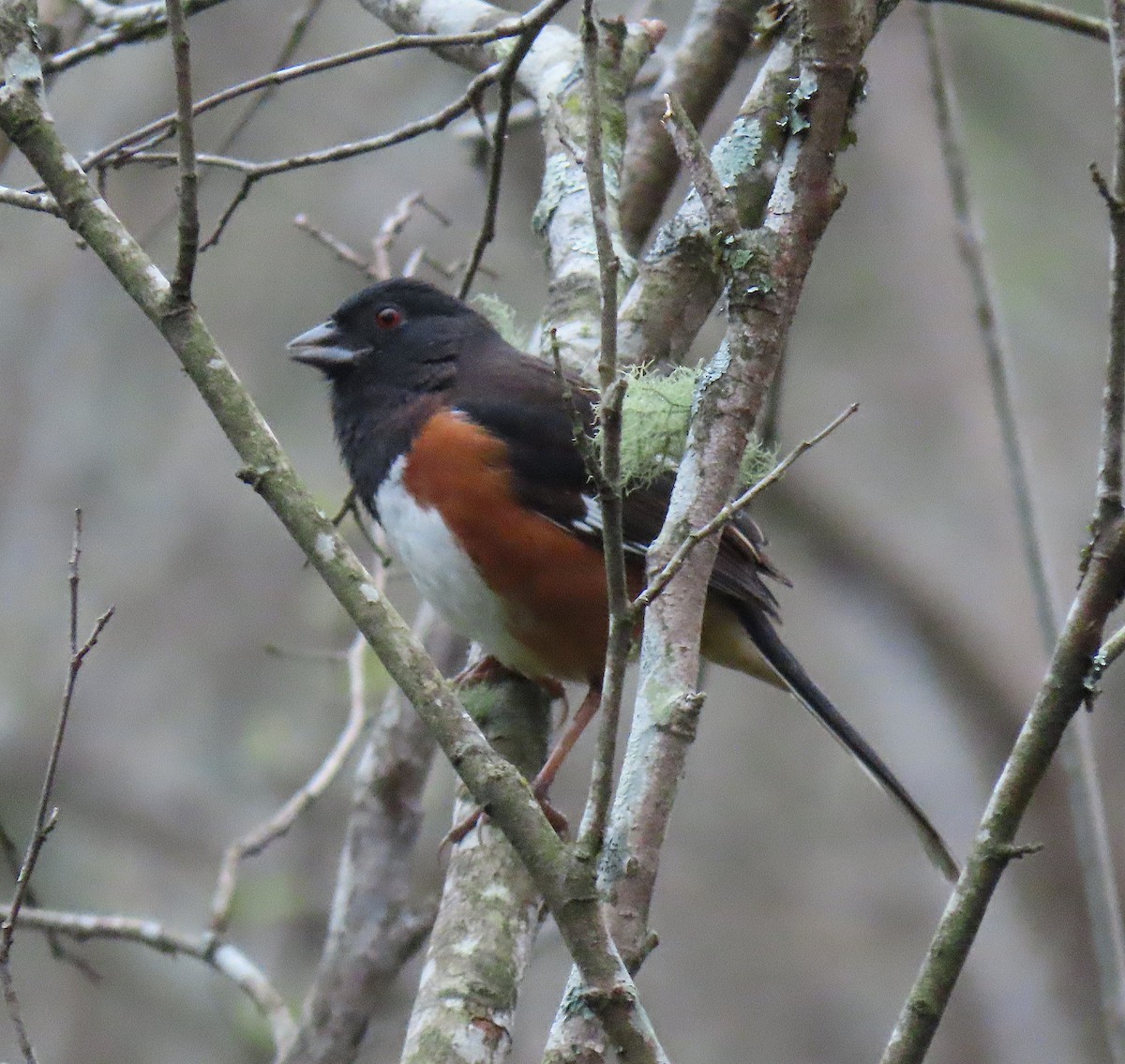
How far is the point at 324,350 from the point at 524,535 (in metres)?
0.71

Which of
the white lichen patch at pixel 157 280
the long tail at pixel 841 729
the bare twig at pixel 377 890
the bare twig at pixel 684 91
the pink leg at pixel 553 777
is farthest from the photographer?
the bare twig at pixel 684 91

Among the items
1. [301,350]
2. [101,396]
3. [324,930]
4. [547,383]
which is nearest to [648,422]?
[547,383]

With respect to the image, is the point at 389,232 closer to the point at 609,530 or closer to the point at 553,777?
the point at 553,777

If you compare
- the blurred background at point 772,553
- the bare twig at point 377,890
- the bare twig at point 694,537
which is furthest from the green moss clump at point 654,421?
the blurred background at point 772,553

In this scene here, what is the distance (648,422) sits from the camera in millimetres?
2150

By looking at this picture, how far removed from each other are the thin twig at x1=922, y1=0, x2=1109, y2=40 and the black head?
1206 millimetres

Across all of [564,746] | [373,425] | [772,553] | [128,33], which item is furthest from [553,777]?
[772,553]

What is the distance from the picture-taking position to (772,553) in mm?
6234

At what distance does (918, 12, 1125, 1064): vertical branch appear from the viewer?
2424mm

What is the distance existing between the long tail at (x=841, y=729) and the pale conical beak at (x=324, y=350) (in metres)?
1.02

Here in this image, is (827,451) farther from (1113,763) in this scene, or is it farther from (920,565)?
(1113,763)

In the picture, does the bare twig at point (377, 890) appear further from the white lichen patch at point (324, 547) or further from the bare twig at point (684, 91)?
the white lichen patch at point (324, 547)

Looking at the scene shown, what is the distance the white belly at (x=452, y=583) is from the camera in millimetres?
2932

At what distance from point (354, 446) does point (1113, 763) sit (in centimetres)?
338
